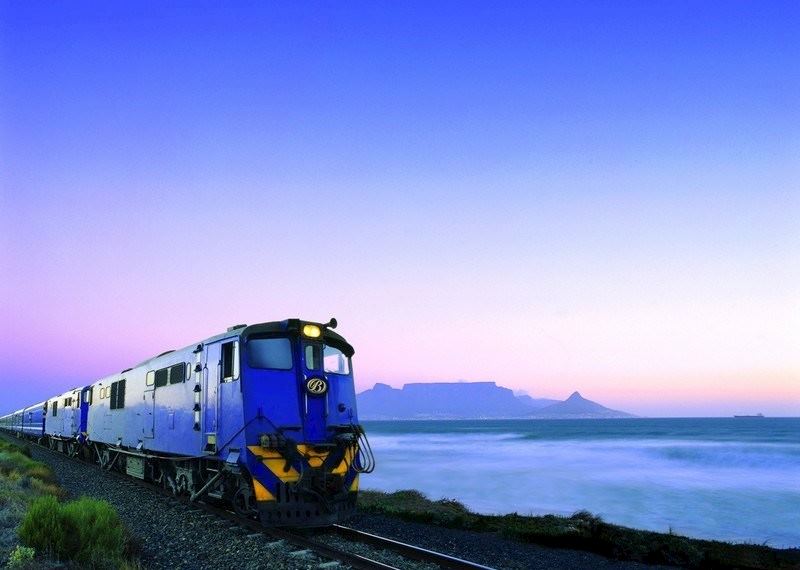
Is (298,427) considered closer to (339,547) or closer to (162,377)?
(339,547)

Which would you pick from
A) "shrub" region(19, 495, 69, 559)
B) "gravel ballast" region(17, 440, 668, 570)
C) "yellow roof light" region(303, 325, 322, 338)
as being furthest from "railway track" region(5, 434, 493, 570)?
"yellow roof light" region(303, 325, 322, 338)

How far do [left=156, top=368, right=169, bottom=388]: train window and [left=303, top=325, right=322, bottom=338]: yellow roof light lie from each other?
16.9ft

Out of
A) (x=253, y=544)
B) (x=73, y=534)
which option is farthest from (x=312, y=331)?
(x=73, y=534)

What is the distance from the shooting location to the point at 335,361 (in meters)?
11.8

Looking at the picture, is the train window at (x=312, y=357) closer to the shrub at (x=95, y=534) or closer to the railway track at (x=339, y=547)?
the railway track at (x=339, y=547)

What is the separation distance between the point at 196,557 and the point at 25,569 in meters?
2.56

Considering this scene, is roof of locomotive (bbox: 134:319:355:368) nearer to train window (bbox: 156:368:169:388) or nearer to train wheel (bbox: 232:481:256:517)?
train wheel (bbox: 232:481:256:517)

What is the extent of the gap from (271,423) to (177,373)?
443cm

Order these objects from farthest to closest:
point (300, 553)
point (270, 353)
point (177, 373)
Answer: point (177, 373)
point (270, 353)
point (300, 553)

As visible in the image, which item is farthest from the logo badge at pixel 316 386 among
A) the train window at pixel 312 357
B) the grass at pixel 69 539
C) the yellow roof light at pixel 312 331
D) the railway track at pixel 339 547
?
the grass at pixel 69 539

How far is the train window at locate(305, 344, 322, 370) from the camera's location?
1130 cm

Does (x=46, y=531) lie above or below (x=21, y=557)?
above

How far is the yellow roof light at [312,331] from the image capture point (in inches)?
445

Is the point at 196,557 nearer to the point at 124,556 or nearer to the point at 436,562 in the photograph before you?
the point at 124,556
